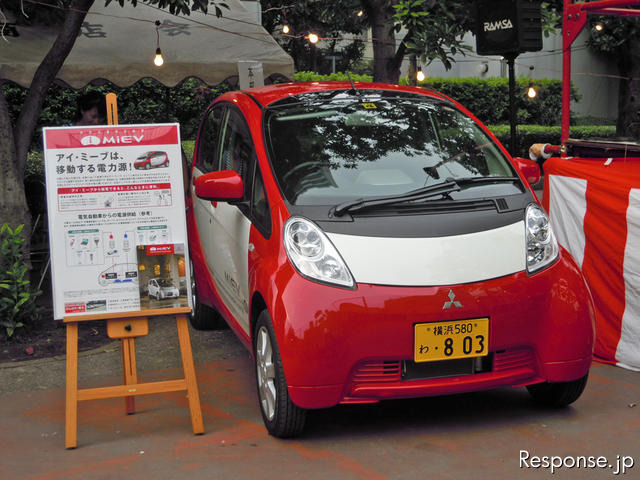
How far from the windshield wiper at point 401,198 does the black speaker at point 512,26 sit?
156 inches

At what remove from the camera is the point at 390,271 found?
374 cm

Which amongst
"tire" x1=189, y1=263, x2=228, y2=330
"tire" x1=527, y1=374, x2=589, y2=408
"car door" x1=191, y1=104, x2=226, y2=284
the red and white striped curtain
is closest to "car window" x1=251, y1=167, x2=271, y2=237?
"car door" x1=191, y1=104, x2=226, y2=284

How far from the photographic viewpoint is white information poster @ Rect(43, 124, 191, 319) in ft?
13.2

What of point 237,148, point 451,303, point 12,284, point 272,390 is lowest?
point 272,390

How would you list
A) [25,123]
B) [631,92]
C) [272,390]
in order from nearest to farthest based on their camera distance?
[272,390] < [25,123] < [631,92]

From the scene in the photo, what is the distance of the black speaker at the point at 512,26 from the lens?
762 centimetres

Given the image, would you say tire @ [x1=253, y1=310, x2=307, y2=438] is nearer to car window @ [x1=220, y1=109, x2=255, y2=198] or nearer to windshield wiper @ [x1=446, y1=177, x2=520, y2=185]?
car window @ [x1=220, y1=109, x2=255, y2=198]

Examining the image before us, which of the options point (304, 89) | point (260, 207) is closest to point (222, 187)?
point (260, 207)

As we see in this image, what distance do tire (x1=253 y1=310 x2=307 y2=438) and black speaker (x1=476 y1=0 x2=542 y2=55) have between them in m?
4.71

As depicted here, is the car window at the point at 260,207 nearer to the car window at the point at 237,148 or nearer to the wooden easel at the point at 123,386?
the car window at the point at 237,148

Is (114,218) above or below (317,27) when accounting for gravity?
below

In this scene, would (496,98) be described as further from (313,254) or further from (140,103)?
(313,254)

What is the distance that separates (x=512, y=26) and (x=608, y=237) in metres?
3.30

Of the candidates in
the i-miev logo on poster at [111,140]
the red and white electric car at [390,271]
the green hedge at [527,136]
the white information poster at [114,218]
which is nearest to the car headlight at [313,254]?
the red and white electric car at [390,271]
